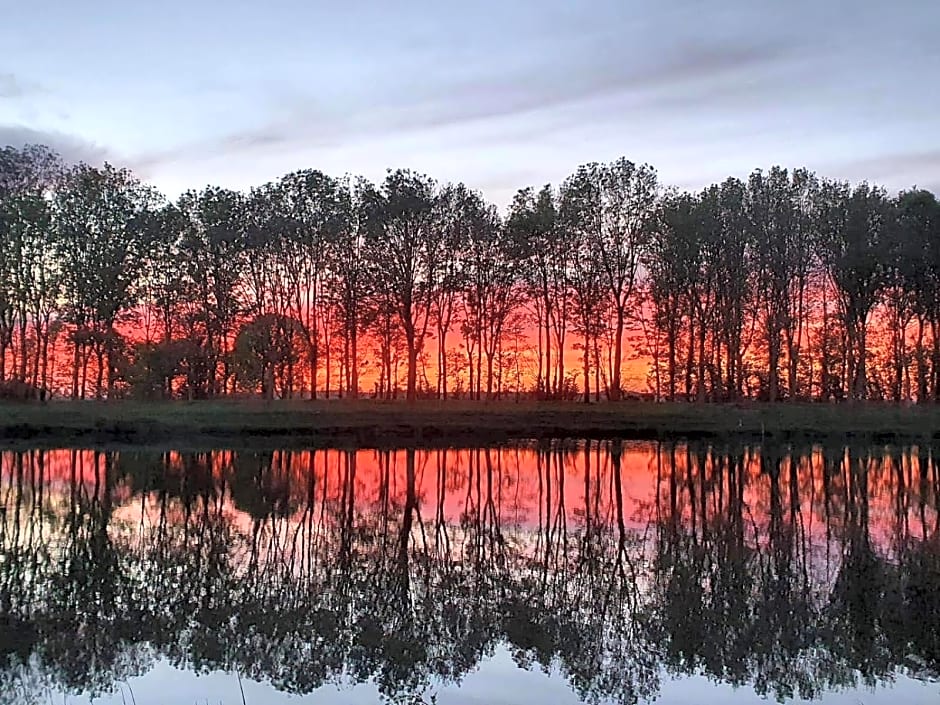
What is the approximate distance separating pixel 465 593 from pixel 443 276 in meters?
42.2

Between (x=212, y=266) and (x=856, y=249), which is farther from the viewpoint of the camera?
(x=212, y=266)

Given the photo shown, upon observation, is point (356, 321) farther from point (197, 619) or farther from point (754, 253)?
point (197, 619)

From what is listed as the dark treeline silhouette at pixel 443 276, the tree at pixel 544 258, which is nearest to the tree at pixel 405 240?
the dark treeline silhouette at pixel 443 276

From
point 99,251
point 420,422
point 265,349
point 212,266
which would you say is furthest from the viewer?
point 212,266

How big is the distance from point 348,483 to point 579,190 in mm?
32534

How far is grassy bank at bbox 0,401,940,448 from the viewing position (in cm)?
4262

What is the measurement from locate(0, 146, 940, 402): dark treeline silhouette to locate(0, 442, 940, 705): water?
28.2m

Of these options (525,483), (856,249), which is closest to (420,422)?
(525,483)

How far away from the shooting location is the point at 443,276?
180ft

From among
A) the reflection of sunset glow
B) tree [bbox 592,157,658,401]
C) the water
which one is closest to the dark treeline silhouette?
tree [bbox 592,157,658,401]

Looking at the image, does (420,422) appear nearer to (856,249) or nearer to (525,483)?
(525,483)

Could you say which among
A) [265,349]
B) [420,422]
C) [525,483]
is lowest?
[525,483]

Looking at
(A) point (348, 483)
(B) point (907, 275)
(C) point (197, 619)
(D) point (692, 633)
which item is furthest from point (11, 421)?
(B) point (907, 275)

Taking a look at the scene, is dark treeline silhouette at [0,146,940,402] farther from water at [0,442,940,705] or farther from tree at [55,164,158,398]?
water at [0,442,940,705]
